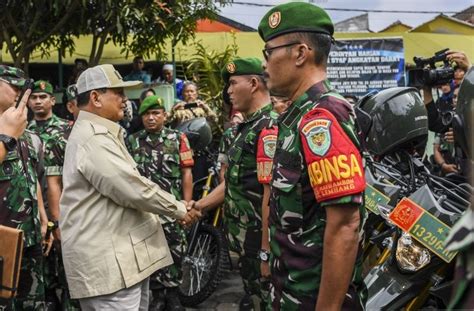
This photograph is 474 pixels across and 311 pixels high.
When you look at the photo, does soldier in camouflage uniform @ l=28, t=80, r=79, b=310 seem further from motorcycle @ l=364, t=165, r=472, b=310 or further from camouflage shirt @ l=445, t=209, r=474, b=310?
camouflage shirt @ l=445, t=209, r=474, b=310

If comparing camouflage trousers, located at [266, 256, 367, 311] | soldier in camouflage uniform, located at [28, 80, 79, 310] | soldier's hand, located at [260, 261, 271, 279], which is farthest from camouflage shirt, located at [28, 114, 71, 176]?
camouflage trousers, located at [266, 256, 367, 311]

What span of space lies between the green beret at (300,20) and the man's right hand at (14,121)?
4.99 ft

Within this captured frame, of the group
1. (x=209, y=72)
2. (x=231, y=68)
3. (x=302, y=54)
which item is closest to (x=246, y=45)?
(x=209, y=72)

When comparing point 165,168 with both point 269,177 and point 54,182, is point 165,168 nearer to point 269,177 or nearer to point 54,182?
point 54,182

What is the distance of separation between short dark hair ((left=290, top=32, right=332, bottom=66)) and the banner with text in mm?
9950

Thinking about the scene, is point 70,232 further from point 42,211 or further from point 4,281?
point 42,211

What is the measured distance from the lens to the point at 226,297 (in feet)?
18.2

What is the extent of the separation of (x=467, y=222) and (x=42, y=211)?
353 centimetres

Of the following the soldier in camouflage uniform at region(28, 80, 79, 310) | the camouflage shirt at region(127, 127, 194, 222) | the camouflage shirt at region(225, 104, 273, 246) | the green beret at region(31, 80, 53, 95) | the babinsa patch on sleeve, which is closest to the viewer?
the babinsa patch on sleeve

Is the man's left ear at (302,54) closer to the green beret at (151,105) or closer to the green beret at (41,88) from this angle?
the green beret at (151,105)

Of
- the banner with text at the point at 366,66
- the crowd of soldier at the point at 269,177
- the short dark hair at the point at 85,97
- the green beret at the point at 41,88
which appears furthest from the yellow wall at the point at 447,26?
the short dark hair at the point at 85,97

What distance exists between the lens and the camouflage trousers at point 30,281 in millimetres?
3648

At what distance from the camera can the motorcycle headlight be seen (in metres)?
2.68

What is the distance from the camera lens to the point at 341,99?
206 cm
